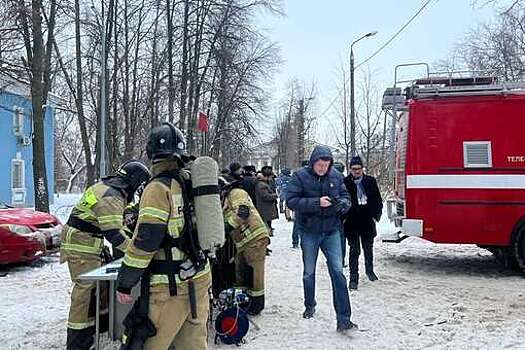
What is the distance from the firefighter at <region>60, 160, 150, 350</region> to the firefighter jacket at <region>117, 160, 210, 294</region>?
57.1 inches

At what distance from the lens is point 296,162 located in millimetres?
54656

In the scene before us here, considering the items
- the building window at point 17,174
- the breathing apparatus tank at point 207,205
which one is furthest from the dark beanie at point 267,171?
the building window at point 17,174

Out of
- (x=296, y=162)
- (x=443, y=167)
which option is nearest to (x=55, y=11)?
(x=443, y=167)

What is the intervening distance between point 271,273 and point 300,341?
3836mm

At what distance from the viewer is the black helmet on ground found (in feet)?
13.7

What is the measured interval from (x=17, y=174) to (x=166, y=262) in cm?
2986

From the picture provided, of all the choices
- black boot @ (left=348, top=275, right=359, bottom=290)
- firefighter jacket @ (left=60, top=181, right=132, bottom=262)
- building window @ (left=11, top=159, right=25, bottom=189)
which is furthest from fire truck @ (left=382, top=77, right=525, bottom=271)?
building window @ (left=11, top=159, right=25, bottom=189)

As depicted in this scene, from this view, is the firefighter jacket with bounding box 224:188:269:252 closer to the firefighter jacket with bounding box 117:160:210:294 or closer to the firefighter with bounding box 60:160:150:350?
the firefighter with bounding box 60:160:150:350

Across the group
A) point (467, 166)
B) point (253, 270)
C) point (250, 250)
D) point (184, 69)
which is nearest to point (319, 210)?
point (250, 250)

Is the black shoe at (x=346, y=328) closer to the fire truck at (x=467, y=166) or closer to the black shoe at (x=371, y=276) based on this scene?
the black shoe at (x=371, y=276)

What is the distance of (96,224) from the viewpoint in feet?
18.3

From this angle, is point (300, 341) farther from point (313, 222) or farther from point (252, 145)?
point (252, 145)

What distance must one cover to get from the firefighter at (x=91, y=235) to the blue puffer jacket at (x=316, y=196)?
6.18 feet

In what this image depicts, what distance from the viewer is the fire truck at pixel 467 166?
9.88 metres
